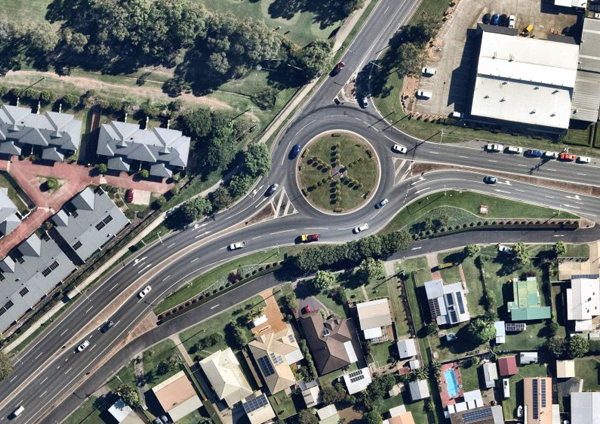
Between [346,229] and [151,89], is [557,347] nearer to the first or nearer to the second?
[346,229]

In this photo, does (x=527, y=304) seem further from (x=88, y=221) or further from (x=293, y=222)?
(x=88, y=221)

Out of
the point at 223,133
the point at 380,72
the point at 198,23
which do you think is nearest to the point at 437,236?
the point at 380,72

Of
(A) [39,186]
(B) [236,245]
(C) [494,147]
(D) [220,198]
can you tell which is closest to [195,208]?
(D) [220,198]

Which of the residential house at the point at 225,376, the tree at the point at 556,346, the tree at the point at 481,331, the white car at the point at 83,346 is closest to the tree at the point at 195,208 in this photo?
the residential house at the point at 225,376

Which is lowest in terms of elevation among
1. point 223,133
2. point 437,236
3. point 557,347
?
point 557,347

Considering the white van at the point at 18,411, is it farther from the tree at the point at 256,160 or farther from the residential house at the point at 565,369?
the residential house at the point at 565,369

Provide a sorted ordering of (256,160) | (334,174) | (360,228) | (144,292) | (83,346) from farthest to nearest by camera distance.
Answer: (334,174) < (360,228) < (144,292) < (83,346) < (256,160)

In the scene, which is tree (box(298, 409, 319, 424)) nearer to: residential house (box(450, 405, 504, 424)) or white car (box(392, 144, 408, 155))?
residential house (box(450, 405, 504, 424))
